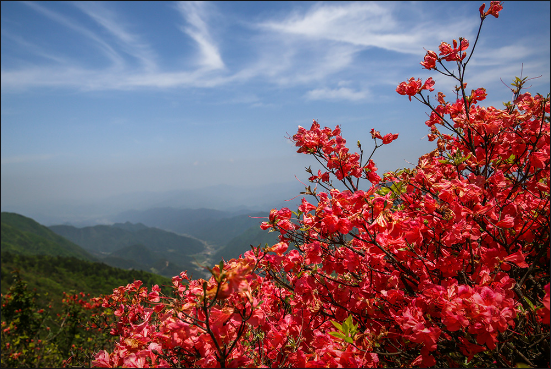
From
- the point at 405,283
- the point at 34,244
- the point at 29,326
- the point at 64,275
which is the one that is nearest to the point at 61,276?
the point at 64,275

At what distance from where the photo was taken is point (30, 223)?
Result: 438ft

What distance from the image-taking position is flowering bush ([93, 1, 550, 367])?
5.39ft

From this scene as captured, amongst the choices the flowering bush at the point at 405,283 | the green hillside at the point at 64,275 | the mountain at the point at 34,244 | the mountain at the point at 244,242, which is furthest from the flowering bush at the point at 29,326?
the mountain at the point at 34,244

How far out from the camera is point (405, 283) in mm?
2326

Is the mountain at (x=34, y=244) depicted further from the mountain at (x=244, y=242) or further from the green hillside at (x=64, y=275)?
the green hillside at (x=64, y=275)

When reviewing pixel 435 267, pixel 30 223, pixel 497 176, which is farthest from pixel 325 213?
pixel 30 223

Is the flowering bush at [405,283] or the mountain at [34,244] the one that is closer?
the flowering bush at [405,283]

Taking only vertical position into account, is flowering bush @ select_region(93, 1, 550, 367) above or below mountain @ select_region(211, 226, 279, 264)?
above

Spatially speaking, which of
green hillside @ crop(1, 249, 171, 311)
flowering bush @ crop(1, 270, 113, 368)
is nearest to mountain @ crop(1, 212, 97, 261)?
green hillside @ crop(1, 249, 171, 311)

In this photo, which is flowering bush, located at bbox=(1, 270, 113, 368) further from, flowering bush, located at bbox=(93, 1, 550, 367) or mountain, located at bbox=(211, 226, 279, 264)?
mountain, located at bbox=(211, 226, 279, 264)

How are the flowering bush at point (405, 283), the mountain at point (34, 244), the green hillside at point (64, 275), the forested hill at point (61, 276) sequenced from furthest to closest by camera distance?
the mountain at point (34, 244) → the green hillside at point (64, 275) → the forested hill at point (61, 276) → the flowering bush at point (405, 283)

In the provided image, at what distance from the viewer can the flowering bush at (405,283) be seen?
5.39ft

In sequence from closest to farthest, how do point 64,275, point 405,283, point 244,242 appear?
1. point 405,283
2. point 64,275
3. point 244,242

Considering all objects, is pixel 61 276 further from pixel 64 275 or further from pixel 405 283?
pixel 405 283
